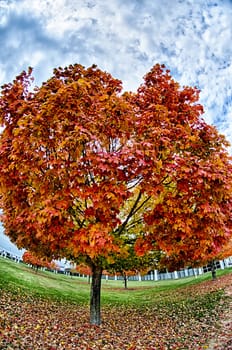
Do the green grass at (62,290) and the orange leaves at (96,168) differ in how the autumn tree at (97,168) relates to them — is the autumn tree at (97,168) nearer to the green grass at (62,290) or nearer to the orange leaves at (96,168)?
the orange leaves at (96,168)

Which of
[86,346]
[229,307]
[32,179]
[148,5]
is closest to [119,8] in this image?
[148,5]

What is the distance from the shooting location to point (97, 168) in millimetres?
5773

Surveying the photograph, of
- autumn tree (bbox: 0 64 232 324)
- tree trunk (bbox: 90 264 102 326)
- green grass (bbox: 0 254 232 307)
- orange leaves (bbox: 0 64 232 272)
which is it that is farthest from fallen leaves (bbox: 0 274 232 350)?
green grass (bbox: 0 254 232 307)

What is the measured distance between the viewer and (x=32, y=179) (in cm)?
654

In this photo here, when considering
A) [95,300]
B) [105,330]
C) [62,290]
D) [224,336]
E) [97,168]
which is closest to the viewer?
[97,168]

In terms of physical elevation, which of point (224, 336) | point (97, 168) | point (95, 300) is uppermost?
point (97, 168)

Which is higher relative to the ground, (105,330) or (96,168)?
(96,168)

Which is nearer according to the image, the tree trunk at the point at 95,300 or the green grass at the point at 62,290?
the tree trunk at the point at 95,300

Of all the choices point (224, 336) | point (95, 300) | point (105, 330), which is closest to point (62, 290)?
point (95, 300)

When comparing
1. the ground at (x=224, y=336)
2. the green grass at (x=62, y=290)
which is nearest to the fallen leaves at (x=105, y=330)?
the ground at (x=224, y=336)

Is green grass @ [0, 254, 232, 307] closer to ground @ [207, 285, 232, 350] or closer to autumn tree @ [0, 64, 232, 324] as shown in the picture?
ground @ [207, 285, 232, 350]

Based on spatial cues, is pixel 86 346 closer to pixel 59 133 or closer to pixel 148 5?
pixel 59 133

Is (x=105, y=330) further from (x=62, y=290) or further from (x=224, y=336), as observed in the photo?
(x=62, y=290)

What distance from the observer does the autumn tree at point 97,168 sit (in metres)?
5.80
